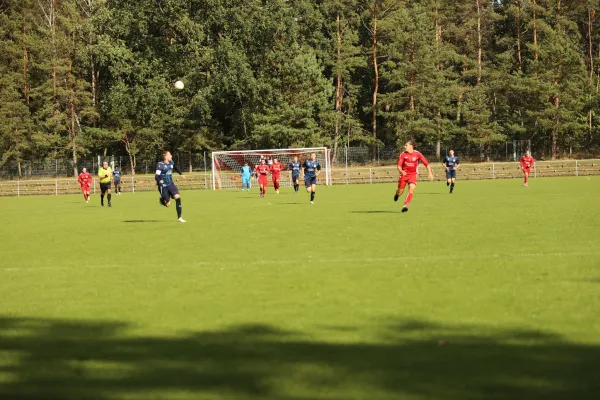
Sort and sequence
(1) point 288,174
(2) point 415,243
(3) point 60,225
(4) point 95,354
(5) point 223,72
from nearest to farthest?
(4) point 95,354
(2) point 415,243
(3) point 60,225
(1) point 288,174
(5) point 223,72

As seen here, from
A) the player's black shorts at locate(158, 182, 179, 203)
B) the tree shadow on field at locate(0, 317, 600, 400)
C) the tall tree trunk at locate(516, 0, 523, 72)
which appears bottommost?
the tree shadow on field at locate(0, 317, 600, 400)

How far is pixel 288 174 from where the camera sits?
5719 cm

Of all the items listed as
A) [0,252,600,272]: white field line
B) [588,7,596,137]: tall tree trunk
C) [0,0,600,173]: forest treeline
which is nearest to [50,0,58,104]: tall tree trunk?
[0,0,600,173]: forest treeline

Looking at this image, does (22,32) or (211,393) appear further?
(22,32)

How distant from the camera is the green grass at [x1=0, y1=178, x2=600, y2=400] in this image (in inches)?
218

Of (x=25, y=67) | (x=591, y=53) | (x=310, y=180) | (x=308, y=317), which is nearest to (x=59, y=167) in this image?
(x=25, y=67)

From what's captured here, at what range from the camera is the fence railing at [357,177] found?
58.4m

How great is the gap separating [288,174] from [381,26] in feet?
76.5

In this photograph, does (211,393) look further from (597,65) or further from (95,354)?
(597,65)

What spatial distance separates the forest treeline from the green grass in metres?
52.6

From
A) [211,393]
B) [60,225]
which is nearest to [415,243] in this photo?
[211,393]

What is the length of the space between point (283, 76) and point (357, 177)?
1447 centimetres

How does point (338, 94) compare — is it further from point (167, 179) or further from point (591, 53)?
point (167, 179)

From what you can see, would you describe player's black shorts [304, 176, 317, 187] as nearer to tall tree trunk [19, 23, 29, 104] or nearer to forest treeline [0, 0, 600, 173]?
forest treeline [0, 0, 600, 173]
